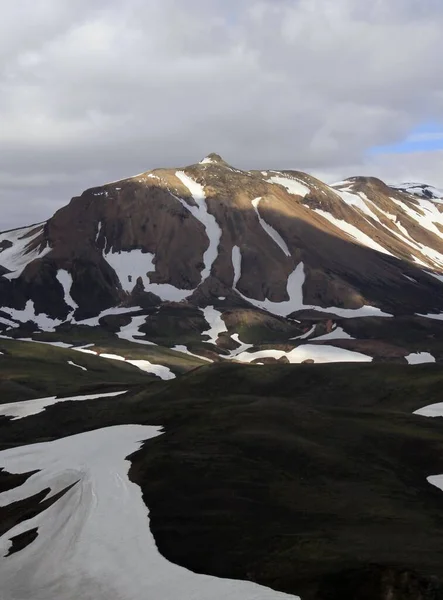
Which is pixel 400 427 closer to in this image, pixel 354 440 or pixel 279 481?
pixel 354 440

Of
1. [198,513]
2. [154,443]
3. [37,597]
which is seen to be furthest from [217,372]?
[37,597]

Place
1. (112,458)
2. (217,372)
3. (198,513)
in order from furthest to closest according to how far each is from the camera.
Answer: (217,372) < (112,458) < (198,513)

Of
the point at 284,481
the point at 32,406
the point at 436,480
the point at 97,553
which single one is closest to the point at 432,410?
the point at 436,480

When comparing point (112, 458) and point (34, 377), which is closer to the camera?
point (112, 458)

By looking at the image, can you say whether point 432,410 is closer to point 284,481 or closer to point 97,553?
point 284,481

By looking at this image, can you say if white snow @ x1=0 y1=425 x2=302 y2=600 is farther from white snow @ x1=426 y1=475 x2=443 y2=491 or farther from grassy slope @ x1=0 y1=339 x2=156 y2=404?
grassy slope @ x1=0 y1=339 x2=156 y2=404
